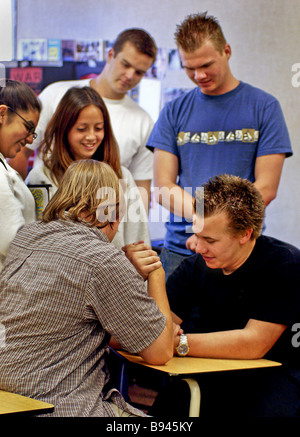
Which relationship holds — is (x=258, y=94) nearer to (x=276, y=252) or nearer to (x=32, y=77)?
(x=276, y=252)

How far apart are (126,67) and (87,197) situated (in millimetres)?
1275

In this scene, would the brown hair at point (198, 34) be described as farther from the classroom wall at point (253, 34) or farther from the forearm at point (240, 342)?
the classroom wall at point (253, 34)

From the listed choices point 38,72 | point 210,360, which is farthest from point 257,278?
point 38,72

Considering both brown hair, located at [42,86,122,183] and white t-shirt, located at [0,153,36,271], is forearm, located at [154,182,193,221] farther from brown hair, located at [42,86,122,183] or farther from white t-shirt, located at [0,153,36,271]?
white t-shirt, located at [0,153,36,271]

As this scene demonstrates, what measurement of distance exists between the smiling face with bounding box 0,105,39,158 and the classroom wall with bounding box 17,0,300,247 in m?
2.19

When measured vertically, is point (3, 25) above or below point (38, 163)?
above

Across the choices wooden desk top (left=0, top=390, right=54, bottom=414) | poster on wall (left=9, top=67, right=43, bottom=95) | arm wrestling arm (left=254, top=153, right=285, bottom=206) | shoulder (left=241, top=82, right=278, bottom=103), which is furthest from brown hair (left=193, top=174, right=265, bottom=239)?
poster on wall (left=9, top=67, right=43, bottom=95)

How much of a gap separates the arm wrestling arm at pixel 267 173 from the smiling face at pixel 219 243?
Result: 479 mm

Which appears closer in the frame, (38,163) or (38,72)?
(38,163)

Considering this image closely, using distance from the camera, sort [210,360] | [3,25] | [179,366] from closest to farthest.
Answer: [179,366]
[210,360]
[3,25]

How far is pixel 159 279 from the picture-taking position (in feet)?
5.77
